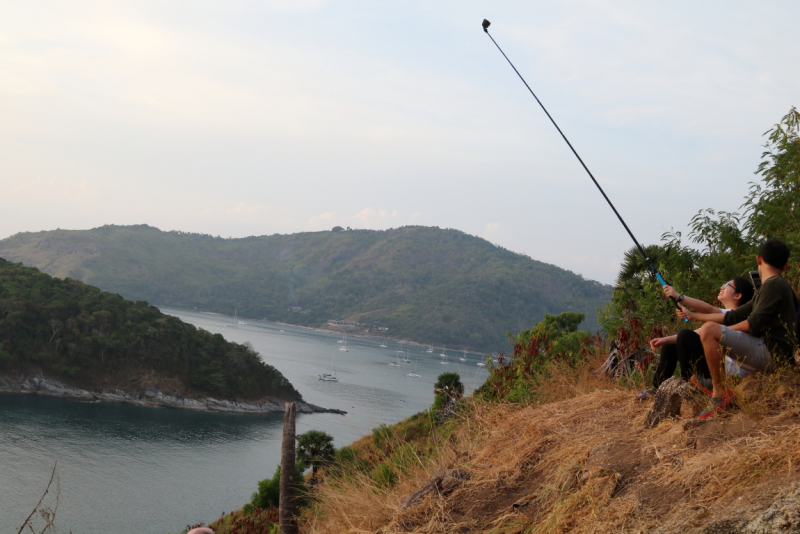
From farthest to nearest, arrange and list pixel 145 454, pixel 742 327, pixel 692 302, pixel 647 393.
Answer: pixel 145 454 → pixel 647 393 → pixel 692 302 → pixel 742 327

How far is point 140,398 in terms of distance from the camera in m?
70.1

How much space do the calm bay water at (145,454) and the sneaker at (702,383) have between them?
19.7m

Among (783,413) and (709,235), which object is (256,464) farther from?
(783,413)

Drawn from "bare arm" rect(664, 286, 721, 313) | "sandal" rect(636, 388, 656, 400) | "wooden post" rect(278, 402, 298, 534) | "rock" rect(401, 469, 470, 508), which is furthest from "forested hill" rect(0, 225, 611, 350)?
"bare arm" rect(664, 286, 721, 313)

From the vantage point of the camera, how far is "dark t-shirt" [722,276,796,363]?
12.0ft

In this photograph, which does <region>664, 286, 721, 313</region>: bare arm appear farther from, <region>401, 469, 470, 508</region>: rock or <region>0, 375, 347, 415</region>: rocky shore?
<region>0, 375, 347, 415</region>: rocky shore

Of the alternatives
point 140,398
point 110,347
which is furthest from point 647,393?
point 110,347

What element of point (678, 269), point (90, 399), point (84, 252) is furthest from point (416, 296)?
point (678, 269)

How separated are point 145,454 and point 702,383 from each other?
55927mm

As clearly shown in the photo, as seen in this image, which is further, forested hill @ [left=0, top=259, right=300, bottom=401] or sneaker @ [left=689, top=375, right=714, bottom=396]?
forested hill @ [left=0, top=259, right=300, bottom=401]

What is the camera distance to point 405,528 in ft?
14.4

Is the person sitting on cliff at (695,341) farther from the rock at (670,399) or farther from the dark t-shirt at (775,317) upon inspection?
the dark t-shirt at (775,317)

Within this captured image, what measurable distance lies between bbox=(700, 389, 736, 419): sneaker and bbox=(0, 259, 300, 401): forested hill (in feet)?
245

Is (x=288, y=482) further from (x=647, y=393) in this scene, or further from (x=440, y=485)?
(x=647, y=393)
